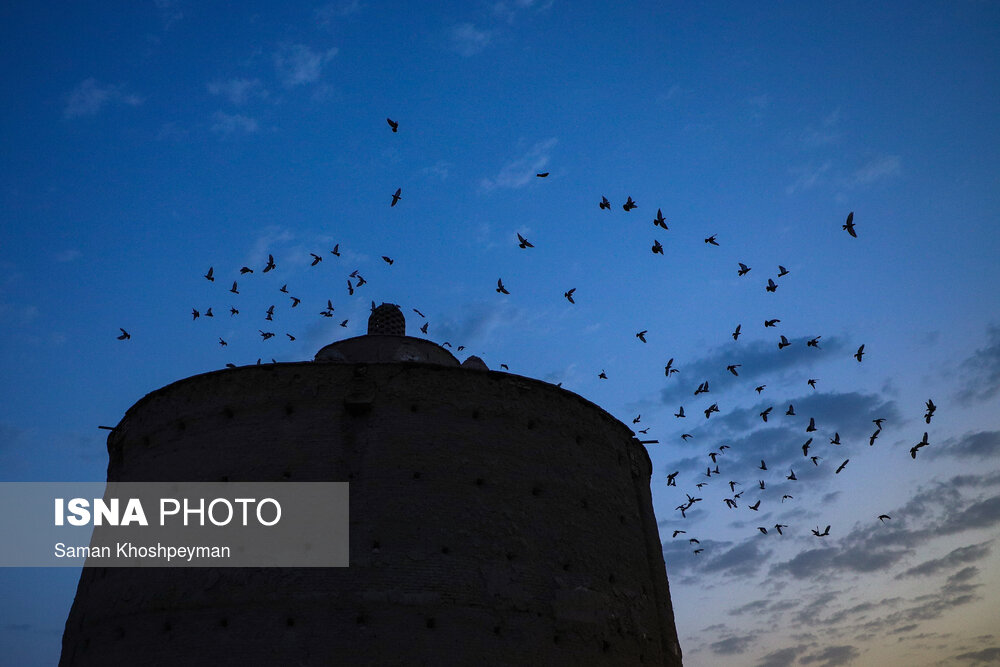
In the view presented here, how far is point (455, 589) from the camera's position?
12.4 meters

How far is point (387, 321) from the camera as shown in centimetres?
1975

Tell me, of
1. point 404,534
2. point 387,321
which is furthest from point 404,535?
point 387,321

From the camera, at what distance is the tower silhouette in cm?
1193

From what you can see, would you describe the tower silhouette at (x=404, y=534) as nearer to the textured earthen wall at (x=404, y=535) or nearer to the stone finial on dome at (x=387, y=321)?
the textured earthen wall at (x=404, y=535)

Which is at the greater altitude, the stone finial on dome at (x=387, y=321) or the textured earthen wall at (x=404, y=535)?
the stone finial on dome at (x=387, y=321)

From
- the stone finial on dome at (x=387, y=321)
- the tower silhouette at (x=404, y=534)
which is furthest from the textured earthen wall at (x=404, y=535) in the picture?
the stone finial on dome at (x=387, y=321)

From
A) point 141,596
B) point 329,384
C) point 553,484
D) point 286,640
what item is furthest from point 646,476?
point 141,596

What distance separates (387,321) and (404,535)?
830 cm

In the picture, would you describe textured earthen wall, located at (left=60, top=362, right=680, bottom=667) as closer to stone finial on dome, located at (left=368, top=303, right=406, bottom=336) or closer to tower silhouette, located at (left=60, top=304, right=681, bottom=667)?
tower silhouette, located at (left=60, top=304, right=681, bottom=667)

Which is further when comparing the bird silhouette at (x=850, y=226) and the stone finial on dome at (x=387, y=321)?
the stone finial on dome at (x=387, y=321)

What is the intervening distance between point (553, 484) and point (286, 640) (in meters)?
6.06

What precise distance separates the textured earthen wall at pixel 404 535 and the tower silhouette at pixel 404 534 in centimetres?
3

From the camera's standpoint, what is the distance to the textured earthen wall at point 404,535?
39.1 ft

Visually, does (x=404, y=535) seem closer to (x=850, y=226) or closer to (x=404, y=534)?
(x=404, y=534)
